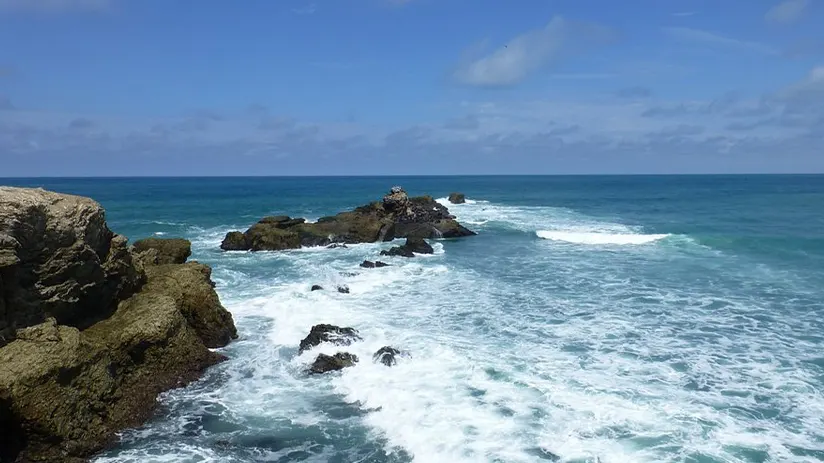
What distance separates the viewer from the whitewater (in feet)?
39.9

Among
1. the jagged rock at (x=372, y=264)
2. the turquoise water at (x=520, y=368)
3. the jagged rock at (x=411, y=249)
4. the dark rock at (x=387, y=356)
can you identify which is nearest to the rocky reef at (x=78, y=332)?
the turquoise water at (x=520, y=368)

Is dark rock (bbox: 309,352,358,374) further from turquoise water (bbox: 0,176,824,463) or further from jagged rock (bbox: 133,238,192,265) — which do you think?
jagged rock (bbox: 133,238,192,265)

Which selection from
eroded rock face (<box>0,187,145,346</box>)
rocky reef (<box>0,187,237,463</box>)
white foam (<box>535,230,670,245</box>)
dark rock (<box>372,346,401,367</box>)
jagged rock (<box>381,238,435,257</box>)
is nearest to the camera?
rocky reef (<box>0,187,237,463</box>)

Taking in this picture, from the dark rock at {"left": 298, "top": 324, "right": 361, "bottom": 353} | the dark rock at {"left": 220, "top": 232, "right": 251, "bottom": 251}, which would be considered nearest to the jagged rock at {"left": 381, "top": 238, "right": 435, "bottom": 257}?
the dark rock at {"left": 220, "top": 232, "right": 251, "bottom": 251}

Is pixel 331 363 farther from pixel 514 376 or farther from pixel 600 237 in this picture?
pixel 600 237

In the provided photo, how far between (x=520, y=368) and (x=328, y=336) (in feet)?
19.6

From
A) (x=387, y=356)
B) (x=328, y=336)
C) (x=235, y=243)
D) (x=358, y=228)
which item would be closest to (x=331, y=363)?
(x=387, y=356)

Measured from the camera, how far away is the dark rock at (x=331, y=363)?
53.5 ft

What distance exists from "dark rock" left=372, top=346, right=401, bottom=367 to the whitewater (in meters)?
0.28

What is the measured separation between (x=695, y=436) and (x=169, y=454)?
1104cm

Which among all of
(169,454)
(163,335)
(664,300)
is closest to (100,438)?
(169,454)

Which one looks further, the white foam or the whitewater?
Result: the white foam

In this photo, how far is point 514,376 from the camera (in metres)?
15.6

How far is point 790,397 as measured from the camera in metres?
14.5
